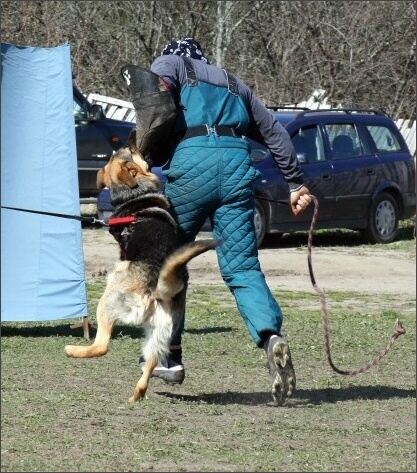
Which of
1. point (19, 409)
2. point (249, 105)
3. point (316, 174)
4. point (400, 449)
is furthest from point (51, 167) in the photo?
point (316, 174)

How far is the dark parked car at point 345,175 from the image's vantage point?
14828mm

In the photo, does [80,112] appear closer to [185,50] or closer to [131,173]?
[185,50]

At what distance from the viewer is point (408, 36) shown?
69.9 ft

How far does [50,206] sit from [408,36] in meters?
14.4

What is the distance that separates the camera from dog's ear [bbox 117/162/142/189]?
20.8 feet

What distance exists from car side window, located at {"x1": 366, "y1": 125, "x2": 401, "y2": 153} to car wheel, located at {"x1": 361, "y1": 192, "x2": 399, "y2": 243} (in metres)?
0.70

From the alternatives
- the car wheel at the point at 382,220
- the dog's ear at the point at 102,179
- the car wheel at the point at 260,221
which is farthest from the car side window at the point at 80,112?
the dog's ear at the point at 102,179

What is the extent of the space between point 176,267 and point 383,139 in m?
10.8

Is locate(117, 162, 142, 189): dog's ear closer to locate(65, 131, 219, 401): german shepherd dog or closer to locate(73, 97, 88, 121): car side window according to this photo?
locate(65, 131, 219, 401): german shepherd dog

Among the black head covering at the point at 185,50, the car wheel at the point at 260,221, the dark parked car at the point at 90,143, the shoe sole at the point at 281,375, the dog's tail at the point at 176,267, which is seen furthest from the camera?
the dark parked car at the point at 90,143

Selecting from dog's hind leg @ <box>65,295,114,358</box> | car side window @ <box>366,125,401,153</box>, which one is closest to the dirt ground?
car side window @ <box>366,125,401,153</box>

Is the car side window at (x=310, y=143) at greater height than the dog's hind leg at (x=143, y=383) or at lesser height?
greater

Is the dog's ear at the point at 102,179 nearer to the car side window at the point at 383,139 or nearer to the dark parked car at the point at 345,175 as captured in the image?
the dark parked car at the point at 345,175

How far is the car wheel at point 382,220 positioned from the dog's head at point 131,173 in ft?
32.7
